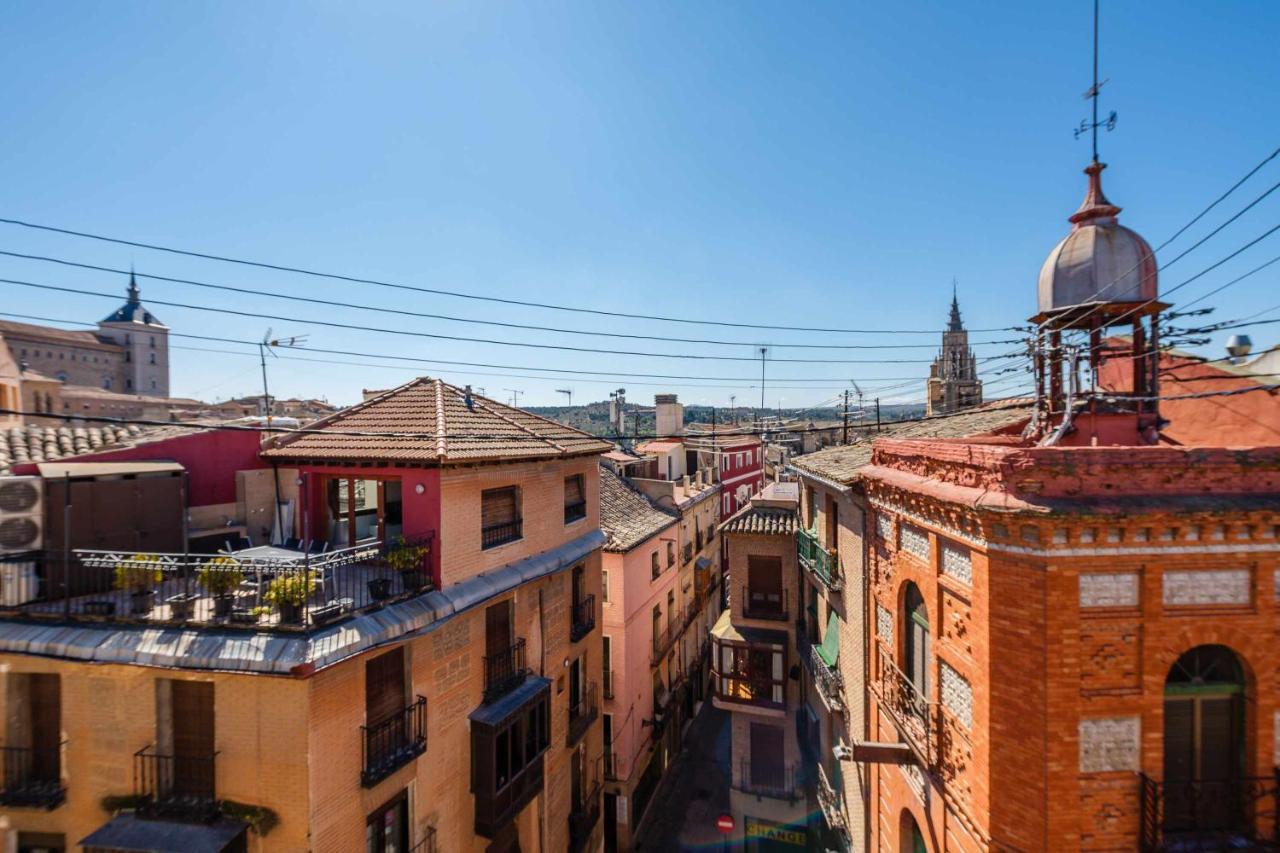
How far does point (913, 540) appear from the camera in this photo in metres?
9.46

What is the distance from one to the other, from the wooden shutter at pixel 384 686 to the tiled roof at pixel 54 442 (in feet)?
22.7

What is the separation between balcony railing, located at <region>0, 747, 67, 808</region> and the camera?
8.56m

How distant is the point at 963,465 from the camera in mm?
7781

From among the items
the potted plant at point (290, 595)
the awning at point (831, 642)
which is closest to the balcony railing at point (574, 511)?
the awning at point (831, 642)

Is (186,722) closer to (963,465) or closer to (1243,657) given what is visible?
(963,465)

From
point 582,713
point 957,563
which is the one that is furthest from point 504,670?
point 957,563

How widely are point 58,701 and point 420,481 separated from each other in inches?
253

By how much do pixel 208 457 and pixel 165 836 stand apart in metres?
7.01

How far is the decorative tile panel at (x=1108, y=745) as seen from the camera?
21.7 feet

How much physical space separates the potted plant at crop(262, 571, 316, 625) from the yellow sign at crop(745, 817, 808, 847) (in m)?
18.3

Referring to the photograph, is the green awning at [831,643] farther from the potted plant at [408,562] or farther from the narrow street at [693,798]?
the potted plant at [408,562]

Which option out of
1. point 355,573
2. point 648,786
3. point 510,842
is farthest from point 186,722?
point 648,786

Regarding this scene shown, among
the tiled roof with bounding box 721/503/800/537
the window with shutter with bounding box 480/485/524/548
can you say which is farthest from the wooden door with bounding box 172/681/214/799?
the tiled roof with bounding box 721/503/800/537

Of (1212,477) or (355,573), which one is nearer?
(1212,477)
